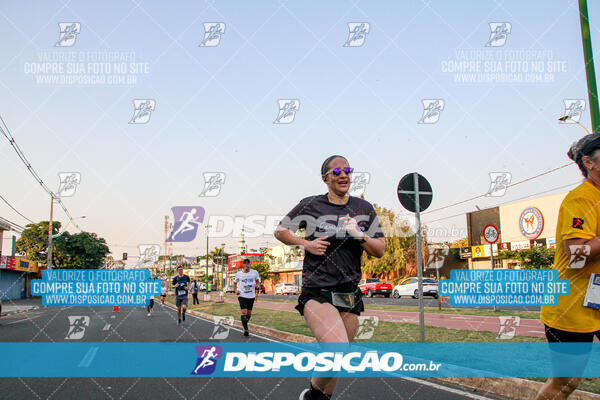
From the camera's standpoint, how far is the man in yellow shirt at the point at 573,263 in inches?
103

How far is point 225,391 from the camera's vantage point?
5492 millimetres

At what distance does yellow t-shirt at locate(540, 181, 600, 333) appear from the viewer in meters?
2.62

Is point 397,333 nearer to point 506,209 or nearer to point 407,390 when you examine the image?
point 407,390

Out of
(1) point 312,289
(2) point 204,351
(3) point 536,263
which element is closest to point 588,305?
(1) point 312,289

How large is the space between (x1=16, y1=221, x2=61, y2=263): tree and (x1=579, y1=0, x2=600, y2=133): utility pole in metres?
67.4

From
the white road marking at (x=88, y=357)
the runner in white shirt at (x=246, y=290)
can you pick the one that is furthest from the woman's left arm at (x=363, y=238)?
the runner in white shirt at (x=246, y=290)

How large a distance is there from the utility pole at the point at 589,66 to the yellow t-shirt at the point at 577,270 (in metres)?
5.66

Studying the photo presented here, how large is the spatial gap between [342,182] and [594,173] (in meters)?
1.57

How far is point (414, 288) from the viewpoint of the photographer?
30.7 metres

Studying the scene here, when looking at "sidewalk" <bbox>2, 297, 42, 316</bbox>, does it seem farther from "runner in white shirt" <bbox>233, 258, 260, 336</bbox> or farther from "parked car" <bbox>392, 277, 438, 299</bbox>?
"parked car" <bbox>392, 277, 438, 299</bbox>

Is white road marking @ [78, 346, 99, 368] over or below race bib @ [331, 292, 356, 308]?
below

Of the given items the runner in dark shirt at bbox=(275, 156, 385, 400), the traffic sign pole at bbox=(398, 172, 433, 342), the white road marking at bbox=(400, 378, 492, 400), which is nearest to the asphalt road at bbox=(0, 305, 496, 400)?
the white road marking at bbox=(400, 378, 492, 400)

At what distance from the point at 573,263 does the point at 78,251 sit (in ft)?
226

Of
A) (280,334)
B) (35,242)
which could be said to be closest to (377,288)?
(280,334)
